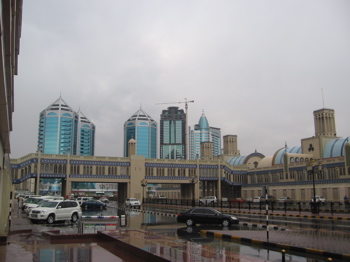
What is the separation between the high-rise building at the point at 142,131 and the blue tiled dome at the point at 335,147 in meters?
117

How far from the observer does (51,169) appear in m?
62.1

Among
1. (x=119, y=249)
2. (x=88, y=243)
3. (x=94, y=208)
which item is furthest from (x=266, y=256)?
(x=94, y=208)

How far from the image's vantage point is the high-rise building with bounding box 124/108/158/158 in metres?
176

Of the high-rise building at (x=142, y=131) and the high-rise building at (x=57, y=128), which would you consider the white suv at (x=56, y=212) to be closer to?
the high-rise building at (x=57, y=128)

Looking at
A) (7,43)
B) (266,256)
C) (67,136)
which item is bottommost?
(266,256)

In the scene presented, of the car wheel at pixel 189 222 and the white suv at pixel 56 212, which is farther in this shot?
the white suv at pixel 56 212

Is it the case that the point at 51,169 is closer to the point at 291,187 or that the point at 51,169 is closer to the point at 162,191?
the point at 291,187

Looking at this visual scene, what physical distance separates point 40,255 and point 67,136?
156m

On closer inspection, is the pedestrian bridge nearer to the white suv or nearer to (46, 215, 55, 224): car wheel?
the white suv

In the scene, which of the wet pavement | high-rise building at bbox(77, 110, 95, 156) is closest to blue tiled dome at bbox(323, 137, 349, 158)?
the wet pavement

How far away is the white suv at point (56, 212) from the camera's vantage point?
24.7 metres

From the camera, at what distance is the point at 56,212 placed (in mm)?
25250

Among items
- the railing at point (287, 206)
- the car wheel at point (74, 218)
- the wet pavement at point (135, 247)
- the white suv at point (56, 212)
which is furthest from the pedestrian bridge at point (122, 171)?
the wet pavement at point (135, 247)

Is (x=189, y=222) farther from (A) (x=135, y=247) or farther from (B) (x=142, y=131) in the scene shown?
(B) (x=142, y=131)
